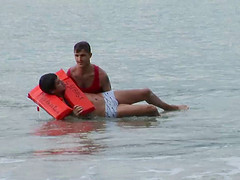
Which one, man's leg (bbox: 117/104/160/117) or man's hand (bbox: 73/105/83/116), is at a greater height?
man's hand (bbox: 73/105/83/116)

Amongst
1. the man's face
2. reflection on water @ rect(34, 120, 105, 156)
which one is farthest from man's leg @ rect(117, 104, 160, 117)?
the man's face

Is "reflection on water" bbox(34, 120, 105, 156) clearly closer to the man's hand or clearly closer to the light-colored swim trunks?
the man's hand

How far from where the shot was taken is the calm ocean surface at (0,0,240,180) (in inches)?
264

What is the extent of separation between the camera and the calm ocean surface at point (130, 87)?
670cm

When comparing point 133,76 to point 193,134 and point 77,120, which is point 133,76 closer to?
point 77,120

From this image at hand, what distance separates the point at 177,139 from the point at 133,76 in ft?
21.3

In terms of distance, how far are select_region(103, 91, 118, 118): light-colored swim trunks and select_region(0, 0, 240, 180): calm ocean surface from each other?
0.12 metres

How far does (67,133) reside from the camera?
29.2 feet

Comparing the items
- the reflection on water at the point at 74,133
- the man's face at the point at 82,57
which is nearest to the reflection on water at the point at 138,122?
the reflection on water at the point at 74,133

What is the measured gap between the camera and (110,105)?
10.0 m

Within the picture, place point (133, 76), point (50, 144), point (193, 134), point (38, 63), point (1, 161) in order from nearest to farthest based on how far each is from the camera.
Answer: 1. point (1, 161)
2. point (50, 144)
3. point (193, 134)
4. point (133, 76)
5. point (38, 63)

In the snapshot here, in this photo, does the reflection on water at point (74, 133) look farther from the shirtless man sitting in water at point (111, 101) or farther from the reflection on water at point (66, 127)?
the shirtless man sitting in water at point (111, 101)

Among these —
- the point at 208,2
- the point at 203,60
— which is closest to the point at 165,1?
the point at 208,2

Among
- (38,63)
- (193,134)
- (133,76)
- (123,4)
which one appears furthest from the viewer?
(123,4)
